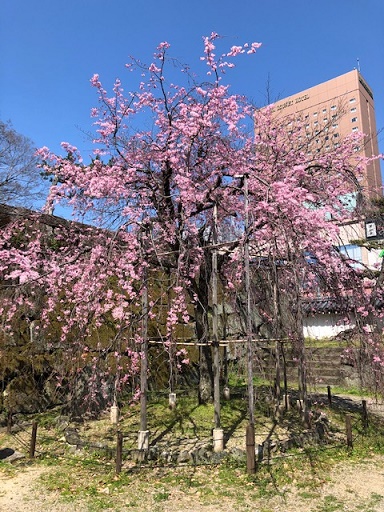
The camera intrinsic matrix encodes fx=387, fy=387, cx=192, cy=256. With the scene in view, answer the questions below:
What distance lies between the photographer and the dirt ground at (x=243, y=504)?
15.5 ft

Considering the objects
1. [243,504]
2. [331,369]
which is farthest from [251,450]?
[331,369]

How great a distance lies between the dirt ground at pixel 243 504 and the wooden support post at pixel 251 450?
1.84ft

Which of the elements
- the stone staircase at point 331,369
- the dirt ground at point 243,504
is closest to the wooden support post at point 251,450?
the dirt ground at point 243,504

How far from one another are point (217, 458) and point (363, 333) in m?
3.47

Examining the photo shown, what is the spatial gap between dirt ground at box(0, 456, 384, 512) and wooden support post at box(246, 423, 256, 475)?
560mm

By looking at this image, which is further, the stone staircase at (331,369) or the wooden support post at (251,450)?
the stone staircase at (331,369)

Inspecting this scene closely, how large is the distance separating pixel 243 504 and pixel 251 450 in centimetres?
83

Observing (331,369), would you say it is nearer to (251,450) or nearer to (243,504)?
(251,450)

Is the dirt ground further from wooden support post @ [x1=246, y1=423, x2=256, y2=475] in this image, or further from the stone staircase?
the stone staircase

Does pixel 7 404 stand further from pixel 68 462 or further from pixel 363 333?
pixel 363 333

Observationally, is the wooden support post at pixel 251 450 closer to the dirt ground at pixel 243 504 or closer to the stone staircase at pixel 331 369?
the dirt ground at pixel 243 504

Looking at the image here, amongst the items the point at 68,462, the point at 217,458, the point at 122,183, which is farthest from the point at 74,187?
the point at 217,458

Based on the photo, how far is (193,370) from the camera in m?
13.3

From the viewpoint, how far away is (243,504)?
4773 mm
